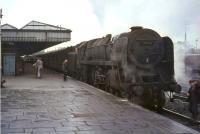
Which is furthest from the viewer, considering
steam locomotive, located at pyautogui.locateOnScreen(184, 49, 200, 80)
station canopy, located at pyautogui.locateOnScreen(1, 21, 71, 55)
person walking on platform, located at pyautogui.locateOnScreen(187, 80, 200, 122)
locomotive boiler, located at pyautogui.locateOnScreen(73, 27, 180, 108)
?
station canopy, located at pyautogui.locateOnScreen(1, 21, 71, 55)

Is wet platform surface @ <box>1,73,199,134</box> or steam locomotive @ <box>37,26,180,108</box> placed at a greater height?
steam locomotive @ <box>37,26,180,108</box>

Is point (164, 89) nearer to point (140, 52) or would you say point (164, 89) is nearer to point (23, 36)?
point (140, 52)

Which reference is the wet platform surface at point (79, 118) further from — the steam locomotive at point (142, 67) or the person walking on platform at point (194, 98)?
the person walking on platform at point (194, 98)

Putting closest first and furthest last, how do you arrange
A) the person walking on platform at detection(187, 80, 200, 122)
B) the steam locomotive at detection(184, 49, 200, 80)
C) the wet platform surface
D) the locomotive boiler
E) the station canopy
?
1. the wet platform surface
2. the person walking on platform at detection(187, 80, 200, 122)
3. the locomotive boiler
4. the steam locomotive at detection(184, 49, 200, 80)
5. the station canopy

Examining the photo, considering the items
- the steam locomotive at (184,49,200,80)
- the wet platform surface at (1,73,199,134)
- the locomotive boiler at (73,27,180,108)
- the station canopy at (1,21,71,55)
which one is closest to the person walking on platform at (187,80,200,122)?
the wet platform surface at (1,73,199,134)

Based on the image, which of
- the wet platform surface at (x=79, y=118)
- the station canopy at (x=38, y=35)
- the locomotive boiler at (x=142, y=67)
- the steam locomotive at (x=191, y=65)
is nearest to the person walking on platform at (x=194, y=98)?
the wet platform surface at (x=79, y=118)

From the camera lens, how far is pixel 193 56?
22672 mm

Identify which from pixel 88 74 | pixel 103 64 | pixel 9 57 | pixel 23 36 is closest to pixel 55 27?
pixel 23 36

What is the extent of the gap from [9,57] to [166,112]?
1642 centimetres

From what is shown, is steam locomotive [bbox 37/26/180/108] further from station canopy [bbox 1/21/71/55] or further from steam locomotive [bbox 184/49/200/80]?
station canopy [bbox 1/21/71/55]

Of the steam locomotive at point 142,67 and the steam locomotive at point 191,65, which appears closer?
the steam locomotive at point 142,67

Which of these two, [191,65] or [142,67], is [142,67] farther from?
[191,65]

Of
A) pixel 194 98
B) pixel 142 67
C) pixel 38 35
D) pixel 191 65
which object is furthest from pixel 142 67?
pixel 38 35

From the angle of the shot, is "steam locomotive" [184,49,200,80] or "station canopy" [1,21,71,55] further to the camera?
"station canopy" [1,21,71,55]
